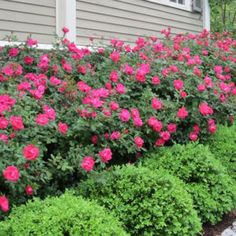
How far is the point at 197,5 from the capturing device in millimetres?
9305

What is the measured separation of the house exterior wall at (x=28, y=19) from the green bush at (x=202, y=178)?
266 centimetres

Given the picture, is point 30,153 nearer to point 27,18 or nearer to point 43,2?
point 27,18

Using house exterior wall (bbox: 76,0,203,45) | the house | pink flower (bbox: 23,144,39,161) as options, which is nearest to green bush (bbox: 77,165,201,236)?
pink flower (bbox: 23,144,39,161)

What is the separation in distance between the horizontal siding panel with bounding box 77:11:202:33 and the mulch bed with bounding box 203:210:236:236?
353 centimetres

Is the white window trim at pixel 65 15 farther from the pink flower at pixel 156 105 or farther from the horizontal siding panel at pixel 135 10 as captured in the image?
the pink flower at pixel 156 105

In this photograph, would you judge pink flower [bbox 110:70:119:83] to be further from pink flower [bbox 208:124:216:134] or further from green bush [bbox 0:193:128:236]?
green bush [bbox 0:193:128:236]

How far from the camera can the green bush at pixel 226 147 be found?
4.34m

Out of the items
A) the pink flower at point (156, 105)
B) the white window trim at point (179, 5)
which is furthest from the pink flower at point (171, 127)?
the white window trim at point (179, 5)

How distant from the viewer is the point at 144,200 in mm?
3066

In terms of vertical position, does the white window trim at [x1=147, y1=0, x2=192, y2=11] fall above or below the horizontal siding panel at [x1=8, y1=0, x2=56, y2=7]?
above

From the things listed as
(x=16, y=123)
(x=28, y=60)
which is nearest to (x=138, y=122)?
(x=16, y=123)

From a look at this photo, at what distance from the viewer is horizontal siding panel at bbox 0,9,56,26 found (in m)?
5.50

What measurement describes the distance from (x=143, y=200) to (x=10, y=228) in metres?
0.90

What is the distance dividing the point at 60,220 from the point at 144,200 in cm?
70
